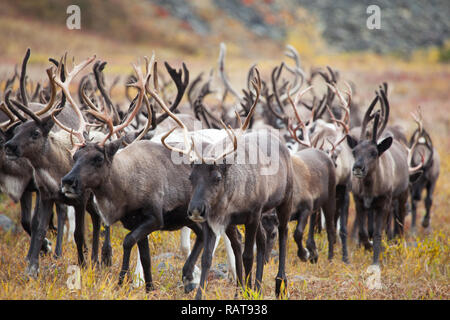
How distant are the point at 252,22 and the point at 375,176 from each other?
45.4 meters

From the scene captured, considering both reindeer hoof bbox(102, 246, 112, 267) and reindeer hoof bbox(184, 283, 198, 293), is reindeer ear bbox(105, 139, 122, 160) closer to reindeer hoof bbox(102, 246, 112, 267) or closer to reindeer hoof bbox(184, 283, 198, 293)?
reindeer hoof bbox(102, 246, 112, 267)

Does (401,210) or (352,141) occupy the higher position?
(352,141)

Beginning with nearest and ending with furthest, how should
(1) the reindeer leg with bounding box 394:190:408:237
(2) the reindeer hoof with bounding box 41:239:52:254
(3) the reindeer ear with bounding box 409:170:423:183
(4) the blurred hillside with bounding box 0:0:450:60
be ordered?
(2) the reindeer hoof with bounding box 41:239:52:254 < (1) the reindeer leg with bounding box 394:190:408:237 < (3) the reindeer ear with bounding box 409:170:423:183 < (4) the blurred hillside with bounding box 0:0:450:60

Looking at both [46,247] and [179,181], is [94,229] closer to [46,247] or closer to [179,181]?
[46,247]

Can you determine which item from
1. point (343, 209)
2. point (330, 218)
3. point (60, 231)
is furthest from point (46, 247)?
point (343, 209)

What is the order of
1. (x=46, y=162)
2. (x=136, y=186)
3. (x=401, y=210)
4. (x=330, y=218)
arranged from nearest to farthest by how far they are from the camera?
(x=136, y=186), (x=46, y=162), (x=330, y=218), (x=401, y=210)

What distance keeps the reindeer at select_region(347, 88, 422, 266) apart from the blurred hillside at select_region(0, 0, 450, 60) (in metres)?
36.7

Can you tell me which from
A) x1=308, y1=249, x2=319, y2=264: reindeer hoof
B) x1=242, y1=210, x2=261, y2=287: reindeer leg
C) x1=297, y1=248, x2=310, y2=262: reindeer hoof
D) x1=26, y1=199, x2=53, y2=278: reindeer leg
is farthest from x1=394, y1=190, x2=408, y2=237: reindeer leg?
x1=26, y1=199, x2=53, y2=278: reindeer leg

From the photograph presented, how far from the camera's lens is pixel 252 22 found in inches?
2055

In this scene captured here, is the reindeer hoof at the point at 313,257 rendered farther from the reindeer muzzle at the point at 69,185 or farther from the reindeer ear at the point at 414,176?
the reindeer muzzle at the point at 69,185

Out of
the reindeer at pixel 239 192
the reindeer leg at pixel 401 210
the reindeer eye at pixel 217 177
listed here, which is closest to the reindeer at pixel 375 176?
the reindeer leg at pixel 401 210

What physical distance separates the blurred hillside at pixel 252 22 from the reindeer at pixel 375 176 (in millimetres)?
36709

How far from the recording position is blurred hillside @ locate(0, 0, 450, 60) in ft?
152
